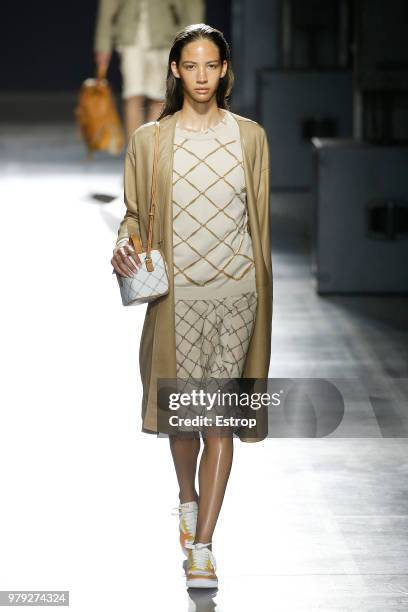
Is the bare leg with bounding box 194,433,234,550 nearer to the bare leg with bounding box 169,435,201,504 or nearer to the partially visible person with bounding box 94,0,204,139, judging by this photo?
the bare leg with bounding box 169,435,201,504

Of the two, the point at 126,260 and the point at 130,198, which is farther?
the point at 130,198

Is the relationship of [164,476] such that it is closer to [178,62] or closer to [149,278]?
[149,278]

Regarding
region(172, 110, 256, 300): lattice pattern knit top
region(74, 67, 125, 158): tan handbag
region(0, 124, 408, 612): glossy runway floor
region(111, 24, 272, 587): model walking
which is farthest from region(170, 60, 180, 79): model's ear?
region(74, 67, 125, 158): tan handbag

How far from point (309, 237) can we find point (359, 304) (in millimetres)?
2441

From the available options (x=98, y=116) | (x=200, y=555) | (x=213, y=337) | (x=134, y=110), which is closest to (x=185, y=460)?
(x=200, y=555)

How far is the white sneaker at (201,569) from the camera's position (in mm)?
3984

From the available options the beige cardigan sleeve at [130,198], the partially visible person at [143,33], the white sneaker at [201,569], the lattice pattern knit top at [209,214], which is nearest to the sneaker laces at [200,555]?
the white sneaker at [201,569]

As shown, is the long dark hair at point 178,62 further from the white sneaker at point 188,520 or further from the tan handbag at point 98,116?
the tan handbag at point 98,116

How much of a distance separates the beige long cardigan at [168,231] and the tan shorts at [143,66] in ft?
22.3

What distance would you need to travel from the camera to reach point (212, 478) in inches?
156

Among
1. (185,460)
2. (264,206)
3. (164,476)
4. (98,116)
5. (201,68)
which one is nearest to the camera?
(201,68)

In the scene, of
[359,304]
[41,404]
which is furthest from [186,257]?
[359,304]

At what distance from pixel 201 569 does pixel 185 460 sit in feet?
0.94

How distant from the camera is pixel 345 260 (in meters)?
8.20
